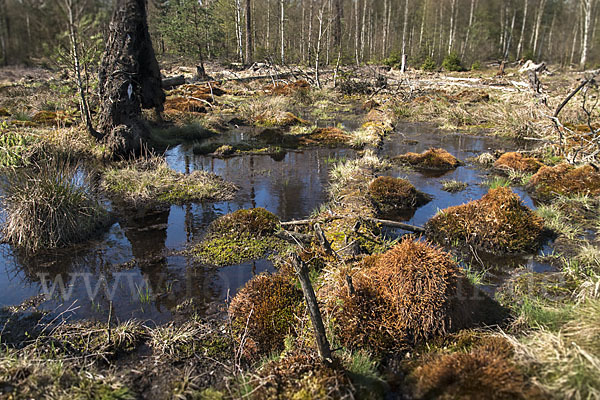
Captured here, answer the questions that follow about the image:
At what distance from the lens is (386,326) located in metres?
3.22

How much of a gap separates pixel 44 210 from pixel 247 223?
8.88 ft

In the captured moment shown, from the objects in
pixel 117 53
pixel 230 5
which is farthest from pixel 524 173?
pixel 230 5

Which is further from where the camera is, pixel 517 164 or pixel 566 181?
pixel 517 164

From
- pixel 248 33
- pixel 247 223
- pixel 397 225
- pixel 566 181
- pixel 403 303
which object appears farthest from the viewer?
pixel 248 33

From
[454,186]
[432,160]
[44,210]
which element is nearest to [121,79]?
[44,210]

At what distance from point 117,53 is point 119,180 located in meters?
3.63

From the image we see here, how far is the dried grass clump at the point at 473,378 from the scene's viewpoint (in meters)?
2.21

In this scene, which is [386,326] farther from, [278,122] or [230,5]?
[230,5]

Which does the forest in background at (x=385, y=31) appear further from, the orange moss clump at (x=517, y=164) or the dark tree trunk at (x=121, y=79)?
the orange moss clump at (x=517, y=164)

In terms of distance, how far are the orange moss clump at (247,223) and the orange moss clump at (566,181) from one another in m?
5.14

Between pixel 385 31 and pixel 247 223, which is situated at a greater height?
pixel 385 31

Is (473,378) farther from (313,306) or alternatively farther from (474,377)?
(313,306)

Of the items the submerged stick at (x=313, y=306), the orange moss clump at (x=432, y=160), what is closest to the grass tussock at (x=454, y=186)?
the orange moss clump at (x=432, y=160)

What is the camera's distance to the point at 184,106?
50.6 ft
